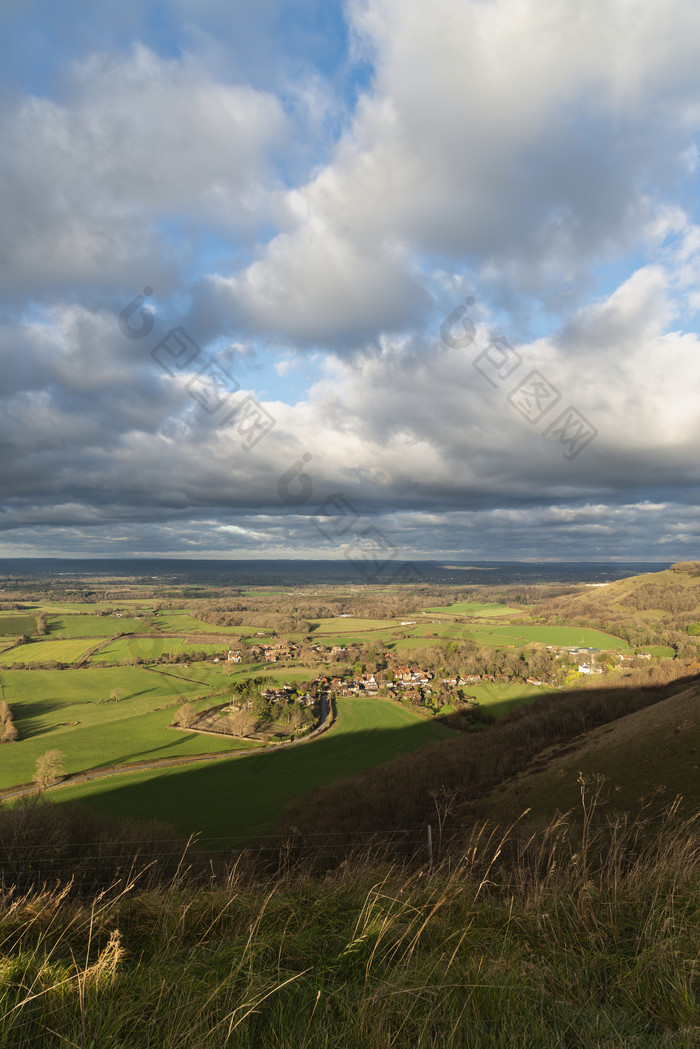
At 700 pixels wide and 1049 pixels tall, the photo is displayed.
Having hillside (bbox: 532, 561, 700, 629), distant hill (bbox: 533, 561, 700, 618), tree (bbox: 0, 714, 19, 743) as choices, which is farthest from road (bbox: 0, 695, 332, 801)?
distant hill (bbox: 533, 561, 700, 618)

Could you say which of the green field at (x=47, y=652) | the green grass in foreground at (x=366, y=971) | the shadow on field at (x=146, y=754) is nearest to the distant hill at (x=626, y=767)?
the green grass in foreground at (x=366, y=971)

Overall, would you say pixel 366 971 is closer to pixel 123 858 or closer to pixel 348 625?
pixel 123 858

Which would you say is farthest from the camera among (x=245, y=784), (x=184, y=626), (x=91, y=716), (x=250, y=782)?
(x=184, y=626)

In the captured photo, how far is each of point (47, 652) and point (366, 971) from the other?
99.1 m

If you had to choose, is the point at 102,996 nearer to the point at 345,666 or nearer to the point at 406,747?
the point at 406,747

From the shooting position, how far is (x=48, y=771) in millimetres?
33000

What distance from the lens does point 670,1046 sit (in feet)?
7.82

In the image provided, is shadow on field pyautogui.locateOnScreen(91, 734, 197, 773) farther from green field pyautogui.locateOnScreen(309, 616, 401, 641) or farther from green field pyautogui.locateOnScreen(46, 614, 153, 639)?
green field pyautogui.locateOnScreen(46, 614, 153, 639)

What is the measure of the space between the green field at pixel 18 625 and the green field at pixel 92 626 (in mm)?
3446

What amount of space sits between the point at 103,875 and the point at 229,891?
13.8 m

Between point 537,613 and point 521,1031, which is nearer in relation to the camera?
point 521,1031

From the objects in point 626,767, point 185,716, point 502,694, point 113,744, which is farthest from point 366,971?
point 502,694

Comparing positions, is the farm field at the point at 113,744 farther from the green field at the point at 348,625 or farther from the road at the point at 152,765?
the green field at the point at 348,625

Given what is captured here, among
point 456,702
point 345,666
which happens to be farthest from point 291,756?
point 345,666
